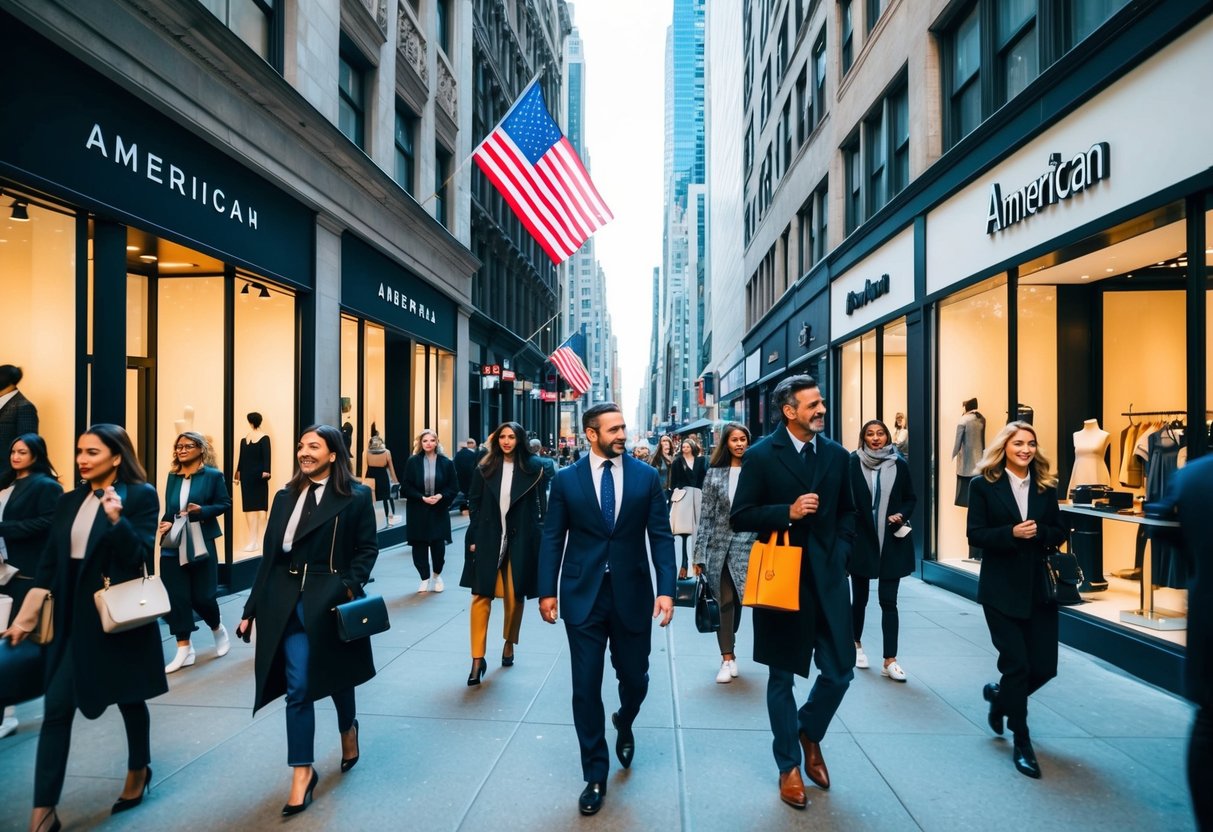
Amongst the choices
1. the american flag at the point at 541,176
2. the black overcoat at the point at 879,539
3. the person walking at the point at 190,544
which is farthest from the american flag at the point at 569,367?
the black overcoat at the point at 879,539

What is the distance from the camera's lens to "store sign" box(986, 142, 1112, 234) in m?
7.01

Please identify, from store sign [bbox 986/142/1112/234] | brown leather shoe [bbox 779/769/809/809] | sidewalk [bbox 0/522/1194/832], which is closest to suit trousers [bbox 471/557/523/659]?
sidewalk [bbox 0/522/1194/832]

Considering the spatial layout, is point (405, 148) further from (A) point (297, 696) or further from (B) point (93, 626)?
(A) point (297, 696)

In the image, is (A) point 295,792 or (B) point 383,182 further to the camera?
(B) point 383,182

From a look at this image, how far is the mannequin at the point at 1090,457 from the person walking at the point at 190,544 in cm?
893

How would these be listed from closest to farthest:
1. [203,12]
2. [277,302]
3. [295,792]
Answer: [295,792]
[203,12]
[277,302]

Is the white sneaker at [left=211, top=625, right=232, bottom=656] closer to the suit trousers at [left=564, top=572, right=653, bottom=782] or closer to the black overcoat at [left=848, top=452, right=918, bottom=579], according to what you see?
the suit trousers at [left=564, top=572, right=653, bottom=782]

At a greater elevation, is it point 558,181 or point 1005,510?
point 558,181

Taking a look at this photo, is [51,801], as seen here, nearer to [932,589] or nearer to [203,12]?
[203,12]

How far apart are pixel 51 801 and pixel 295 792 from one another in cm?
109

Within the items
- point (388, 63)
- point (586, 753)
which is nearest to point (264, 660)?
point (586, 753)

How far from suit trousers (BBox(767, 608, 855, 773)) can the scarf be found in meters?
2.46

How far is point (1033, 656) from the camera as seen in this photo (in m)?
4.55

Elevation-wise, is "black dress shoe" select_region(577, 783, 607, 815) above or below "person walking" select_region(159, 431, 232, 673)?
below
